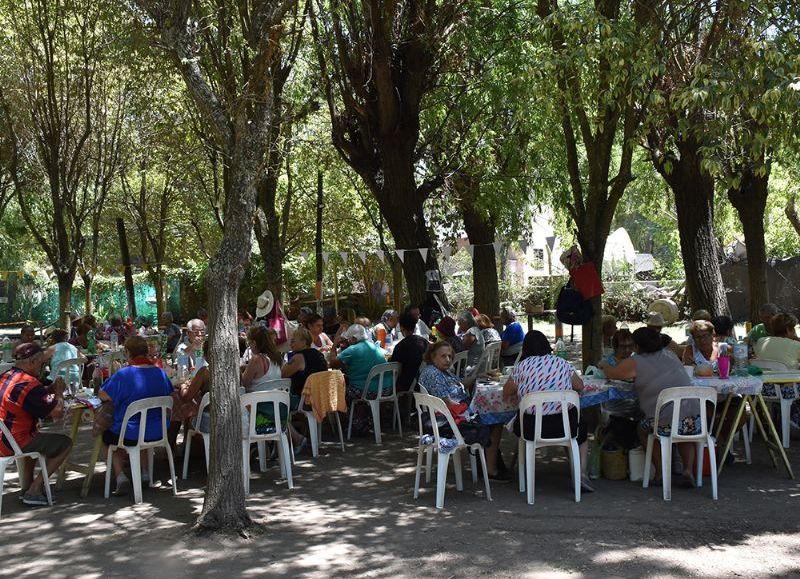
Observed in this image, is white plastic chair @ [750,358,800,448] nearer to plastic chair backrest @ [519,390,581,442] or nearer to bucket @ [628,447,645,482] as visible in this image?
bucket @ [628,447,645,482]

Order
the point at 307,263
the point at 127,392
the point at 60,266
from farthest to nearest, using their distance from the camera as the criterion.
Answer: the point at 307,263 < the point at 60,266 < the point at 127,392

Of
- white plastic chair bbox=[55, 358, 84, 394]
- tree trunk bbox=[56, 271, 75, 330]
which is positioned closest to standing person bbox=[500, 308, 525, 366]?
white plastic chair bbox=[55, 358, 84, 394]

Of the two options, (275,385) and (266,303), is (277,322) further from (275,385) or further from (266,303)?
(275,385)

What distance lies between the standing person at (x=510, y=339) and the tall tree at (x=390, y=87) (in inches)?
76.1

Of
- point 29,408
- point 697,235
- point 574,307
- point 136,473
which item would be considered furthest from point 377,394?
point 697,235

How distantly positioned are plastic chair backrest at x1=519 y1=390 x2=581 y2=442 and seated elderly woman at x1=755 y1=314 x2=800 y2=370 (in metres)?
2.74

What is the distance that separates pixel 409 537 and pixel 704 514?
7.19ft

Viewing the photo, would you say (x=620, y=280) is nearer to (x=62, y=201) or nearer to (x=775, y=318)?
(x=62, y=201)

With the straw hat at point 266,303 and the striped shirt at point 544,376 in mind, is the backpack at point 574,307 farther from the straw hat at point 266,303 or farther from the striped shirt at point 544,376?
the straw hat at point 266,303

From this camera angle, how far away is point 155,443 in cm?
743

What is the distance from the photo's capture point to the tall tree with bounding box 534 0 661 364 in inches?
332

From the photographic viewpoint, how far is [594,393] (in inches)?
297

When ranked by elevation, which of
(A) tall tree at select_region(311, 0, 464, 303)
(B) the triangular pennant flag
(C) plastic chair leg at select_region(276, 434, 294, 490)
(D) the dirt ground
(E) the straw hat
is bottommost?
(D) the dirt ground

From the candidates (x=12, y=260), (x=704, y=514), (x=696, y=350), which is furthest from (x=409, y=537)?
(x=12, y=260)
